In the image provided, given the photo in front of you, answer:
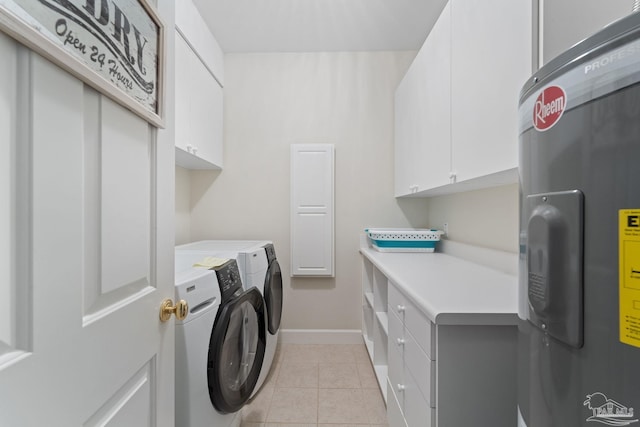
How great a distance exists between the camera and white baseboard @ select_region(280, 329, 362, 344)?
8.69 feet

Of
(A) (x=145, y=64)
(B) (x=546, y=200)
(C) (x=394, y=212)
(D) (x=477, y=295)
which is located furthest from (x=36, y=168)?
(C) (x=394, y=212)

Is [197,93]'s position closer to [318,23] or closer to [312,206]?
[318,23]

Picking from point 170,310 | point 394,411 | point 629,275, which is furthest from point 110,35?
point 394,411

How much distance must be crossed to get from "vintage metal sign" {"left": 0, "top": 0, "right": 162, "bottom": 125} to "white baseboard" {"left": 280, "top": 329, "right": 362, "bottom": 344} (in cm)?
236

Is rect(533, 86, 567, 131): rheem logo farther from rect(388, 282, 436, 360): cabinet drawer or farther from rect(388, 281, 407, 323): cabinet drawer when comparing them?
rect(388, 281, 407, 323): cabinet drawer

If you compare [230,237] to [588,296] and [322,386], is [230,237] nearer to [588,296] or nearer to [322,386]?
[322,386]

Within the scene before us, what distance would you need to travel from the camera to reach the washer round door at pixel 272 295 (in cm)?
198

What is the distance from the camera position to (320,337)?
105 inches

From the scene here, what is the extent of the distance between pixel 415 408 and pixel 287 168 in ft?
6.91

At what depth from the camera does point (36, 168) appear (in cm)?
43

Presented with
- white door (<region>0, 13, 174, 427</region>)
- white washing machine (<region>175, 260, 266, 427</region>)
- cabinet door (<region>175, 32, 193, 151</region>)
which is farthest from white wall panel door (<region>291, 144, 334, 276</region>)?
white door (<region>0, 13, 174, 427</region>)

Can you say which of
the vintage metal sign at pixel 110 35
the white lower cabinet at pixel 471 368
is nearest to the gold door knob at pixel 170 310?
the vintage metal sign at pixel 110 35

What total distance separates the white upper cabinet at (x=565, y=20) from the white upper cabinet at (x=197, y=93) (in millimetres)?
1848

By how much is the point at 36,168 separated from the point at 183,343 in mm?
867
